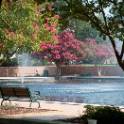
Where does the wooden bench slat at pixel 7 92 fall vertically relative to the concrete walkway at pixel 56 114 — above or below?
above

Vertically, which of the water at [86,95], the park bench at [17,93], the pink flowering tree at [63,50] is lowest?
the water at [86,95]

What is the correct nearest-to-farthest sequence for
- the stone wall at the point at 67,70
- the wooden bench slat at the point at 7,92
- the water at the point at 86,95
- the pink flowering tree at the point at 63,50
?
1. the wooden bench slat at the point at 7,92
2. the water at the point at 86,95
3. the pink flowering tree at the point at 63,50
4. the stone wall at the point at 67,70

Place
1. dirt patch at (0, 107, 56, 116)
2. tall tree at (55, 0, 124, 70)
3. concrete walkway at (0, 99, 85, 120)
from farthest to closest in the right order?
dirt patch at (0, 107, 56, 116)
concrete walkway at (0, 99, 85, 120)
tall tree at (55, 0, 124, 70)

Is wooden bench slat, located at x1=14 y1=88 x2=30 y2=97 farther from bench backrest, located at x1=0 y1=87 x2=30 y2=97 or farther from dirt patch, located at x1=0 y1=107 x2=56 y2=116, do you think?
dirt patch, located at x1=0 y1=107 x2=56 y2=116

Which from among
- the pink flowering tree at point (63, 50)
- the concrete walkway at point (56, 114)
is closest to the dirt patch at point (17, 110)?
A: the concrete walkway at point (56, 114)

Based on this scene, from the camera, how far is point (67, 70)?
204ft

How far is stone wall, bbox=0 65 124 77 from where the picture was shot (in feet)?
195

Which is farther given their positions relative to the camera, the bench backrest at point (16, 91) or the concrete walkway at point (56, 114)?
the bench backrest at point (16, 91)

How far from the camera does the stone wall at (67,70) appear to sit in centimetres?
5944

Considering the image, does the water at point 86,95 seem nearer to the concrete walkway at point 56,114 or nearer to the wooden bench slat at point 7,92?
the wooden bench slat at point 7,92

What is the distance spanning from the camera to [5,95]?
1869 centimetres

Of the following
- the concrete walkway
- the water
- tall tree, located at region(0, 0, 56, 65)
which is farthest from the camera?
tall tree, located at region(0, 0, 56, 65)

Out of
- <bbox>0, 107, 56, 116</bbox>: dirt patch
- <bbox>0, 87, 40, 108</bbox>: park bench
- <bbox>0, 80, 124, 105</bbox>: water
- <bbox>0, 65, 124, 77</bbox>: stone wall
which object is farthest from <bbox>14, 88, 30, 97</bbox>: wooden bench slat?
<bbox>0, 65, 124, 77</bbox>: stone wall

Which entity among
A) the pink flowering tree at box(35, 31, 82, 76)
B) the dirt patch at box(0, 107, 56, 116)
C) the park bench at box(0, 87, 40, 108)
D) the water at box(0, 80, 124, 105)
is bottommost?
the water at box(0, 80, 124, 105)
